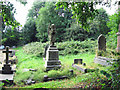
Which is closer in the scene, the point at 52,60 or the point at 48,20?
the point at 52,60

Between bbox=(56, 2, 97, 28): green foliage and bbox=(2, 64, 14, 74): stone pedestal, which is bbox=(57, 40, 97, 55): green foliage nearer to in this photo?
bbox=(2, 64, 14, 74): stone pedestal

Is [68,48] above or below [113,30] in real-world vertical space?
below

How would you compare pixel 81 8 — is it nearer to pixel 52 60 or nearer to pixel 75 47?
pixel 52 60

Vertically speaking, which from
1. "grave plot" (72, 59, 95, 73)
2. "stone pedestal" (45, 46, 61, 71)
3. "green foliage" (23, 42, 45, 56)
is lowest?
"grave plot" (72, 59, 95, 73)

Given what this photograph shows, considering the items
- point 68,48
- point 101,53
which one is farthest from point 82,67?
point 68,48

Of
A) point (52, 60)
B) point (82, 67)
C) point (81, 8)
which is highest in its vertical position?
point (81, 8)

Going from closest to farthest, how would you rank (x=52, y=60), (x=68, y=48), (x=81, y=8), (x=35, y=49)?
(x=81, y=8), (x=52, y=60), (x=68, y=48), (x=35, y=49)

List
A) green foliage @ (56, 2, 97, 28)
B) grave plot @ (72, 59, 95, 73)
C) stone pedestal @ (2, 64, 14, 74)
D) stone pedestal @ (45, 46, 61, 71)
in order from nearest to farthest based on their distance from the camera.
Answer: green foliage @ (56, 2, 97, 28) < stone pedestal @ (2, 64, 14, 74) < grave plot @ (72, 59, 95, 73) < stone pedestal @ (45, 46, 61, 71)

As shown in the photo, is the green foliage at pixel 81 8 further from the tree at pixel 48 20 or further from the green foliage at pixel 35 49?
the green foliage at pixel 35 49

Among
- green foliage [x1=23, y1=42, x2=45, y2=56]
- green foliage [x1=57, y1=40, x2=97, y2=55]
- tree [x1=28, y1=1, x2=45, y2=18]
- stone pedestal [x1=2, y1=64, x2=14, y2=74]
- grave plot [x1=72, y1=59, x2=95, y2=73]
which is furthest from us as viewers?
green foliage [x1=23, y1=42, x2=45, y2=56]

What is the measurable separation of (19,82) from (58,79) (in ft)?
3.05

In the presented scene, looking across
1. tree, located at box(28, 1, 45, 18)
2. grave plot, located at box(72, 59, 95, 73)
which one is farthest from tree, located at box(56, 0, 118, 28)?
grave plot, located at box(72, 59, 95, 73)

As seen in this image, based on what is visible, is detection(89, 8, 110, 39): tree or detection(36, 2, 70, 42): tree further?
detection(36, 2, 70, 42): tree

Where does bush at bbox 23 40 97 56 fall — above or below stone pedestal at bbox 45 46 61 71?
above
